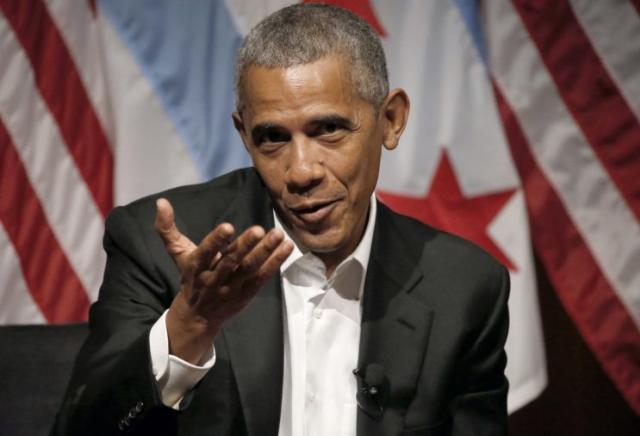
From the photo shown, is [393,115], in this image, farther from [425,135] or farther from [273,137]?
[425,135]

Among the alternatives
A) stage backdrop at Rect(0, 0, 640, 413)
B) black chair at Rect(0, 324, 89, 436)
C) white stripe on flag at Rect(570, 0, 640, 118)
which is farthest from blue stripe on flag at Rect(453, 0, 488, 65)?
black chair at Rect(0, 324, 89, 436)

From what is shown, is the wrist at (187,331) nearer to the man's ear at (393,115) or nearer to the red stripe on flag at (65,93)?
the man's ear at (393,115)

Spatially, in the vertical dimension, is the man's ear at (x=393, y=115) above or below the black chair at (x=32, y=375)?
above

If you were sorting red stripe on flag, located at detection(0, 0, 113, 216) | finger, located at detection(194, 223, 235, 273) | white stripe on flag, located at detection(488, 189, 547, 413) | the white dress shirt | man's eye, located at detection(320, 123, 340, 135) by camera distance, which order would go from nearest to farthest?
finger, located at detection(194, 223, 235, 273) → man's eye, located at detection(320, 123, 340, 135) → the white dress shirt → red stripe on flag, located at detection(0, 0, 113, 216) → white stripe on flag, located at detection(488, 189, 547, 413)

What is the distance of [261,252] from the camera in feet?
3.97

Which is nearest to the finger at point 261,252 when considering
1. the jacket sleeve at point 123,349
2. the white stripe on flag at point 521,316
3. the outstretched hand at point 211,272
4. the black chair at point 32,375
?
the outstretched hand at point 211,272

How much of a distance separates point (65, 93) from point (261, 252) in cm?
172

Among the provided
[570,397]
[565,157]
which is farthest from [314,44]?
[570,397]

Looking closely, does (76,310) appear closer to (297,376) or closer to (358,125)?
(297,376)

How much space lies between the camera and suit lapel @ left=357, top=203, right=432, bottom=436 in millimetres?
1646

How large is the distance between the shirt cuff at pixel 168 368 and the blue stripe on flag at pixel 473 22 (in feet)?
5.96

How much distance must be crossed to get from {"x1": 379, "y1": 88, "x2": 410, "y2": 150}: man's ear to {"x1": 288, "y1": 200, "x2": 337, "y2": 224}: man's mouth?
0.23 m

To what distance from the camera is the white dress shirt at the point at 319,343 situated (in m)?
1.68

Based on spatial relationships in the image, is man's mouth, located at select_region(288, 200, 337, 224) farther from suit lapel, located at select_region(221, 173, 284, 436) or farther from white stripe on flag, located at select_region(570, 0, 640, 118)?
white stripe on flag, located at select_region(570, 0, 640, 118)
